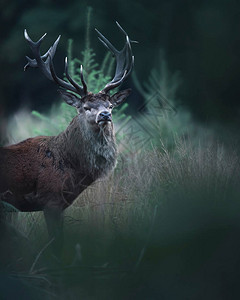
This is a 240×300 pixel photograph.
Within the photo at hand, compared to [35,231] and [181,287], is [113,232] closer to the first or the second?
[181,287]

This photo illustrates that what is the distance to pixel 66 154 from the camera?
1437 mm

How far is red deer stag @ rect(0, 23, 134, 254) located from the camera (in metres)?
1.34

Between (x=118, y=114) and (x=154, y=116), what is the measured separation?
35.3 inches

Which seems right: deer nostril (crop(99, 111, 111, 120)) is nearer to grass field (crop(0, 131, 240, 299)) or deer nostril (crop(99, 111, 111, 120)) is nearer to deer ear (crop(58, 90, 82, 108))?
deer ear (crop(58, 90, 82, 108))

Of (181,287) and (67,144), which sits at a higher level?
(67,144)

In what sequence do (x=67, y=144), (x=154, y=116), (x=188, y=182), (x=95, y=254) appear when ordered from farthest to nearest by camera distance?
(x=67, y=144), (x=154, y=116), (x=188, y=182), (x=95, y=254)

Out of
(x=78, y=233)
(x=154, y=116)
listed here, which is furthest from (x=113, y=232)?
(x=154, y=116)

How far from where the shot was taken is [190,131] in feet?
3.19

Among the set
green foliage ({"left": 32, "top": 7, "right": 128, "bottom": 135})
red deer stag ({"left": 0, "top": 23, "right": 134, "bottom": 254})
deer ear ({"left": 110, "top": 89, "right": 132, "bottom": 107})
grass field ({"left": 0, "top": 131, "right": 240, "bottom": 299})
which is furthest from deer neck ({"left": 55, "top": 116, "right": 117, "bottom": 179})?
grass field ({"left": 0, "top": 131, "right": 240, "bottom": 299})

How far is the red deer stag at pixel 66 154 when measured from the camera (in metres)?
1.34

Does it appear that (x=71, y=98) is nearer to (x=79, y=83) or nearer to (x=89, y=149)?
(x=89, y=149)

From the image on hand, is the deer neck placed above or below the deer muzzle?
below

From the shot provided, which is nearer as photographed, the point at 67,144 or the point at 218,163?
the point at 218,163

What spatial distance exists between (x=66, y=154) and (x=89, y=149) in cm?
7
